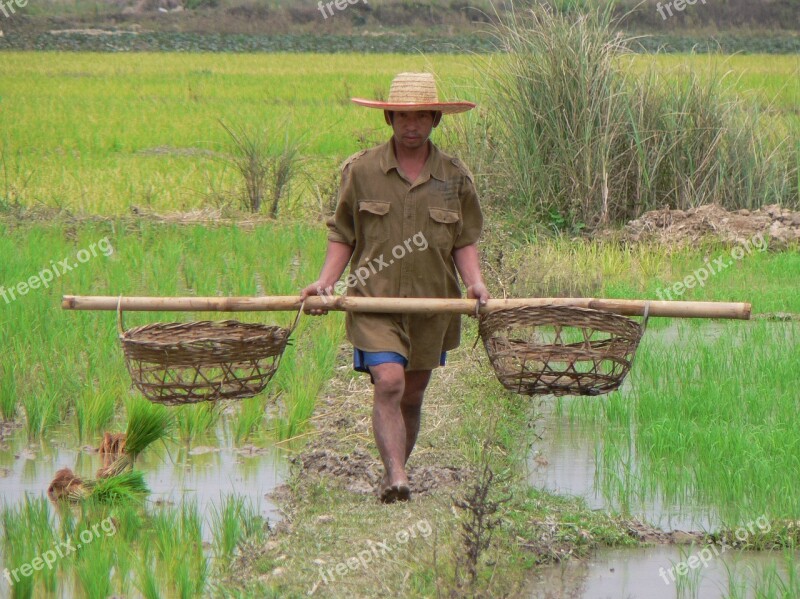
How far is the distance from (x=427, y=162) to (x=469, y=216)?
0.81ft

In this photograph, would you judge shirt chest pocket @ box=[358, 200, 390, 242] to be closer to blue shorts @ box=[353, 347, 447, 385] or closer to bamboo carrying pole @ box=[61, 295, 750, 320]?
bamboo carrying pole @ box=[61, 295, 750, 320]

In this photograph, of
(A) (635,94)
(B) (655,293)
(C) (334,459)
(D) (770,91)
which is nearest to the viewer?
(C) (334,459)

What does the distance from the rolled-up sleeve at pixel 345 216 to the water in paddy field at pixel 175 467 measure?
971 mm

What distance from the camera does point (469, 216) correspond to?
413 centimetres

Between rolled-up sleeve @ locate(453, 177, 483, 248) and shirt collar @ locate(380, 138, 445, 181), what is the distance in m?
0.11

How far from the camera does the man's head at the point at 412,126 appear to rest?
3.93 m

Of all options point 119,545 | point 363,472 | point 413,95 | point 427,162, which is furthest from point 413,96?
point 119,545

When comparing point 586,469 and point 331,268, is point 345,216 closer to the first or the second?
point 331,268

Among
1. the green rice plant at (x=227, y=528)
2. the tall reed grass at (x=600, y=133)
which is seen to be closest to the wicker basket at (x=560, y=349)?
the green rice plant at (x=227, y=528)

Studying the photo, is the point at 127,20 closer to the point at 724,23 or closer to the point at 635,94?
the point at 724,23

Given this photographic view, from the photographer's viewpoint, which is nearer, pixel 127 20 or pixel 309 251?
pixel 309 251

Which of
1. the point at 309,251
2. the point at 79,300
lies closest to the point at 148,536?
the point at 79,300

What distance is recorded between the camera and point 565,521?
3.99 metres

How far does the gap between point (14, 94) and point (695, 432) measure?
49.9 ft
